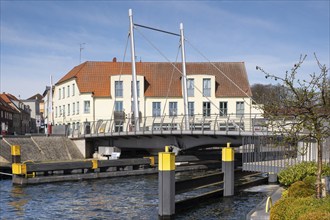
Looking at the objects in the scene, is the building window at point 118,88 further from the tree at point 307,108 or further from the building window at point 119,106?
the tree at point 307,108

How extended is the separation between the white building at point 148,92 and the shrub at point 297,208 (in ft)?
152

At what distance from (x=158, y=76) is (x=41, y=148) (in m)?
23.2

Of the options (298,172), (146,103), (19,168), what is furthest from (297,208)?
(146,103)

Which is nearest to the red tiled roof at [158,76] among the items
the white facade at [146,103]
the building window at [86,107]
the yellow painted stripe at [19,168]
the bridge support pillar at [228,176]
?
the white facade at [146,103]

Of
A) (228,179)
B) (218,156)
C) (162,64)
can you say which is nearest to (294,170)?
(228,179)

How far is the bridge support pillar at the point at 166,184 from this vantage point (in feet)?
54.0

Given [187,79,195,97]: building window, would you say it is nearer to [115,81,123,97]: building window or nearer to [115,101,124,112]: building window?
[115,81,123,97]: building window

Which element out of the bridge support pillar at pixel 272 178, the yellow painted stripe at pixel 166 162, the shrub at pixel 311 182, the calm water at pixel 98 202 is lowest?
the calm water at pixel 98 202

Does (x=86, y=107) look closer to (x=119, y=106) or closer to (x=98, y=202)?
(x=119, y=106)

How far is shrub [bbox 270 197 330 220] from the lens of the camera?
8969 millimetres

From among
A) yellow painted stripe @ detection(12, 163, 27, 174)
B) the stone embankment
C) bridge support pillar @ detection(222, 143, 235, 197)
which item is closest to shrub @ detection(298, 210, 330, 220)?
bridge support pillar @ detection(222, 143, 235, 197)

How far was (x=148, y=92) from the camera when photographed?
59.8 m

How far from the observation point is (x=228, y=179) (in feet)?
69.6

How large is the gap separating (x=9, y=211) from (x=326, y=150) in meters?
14.0
